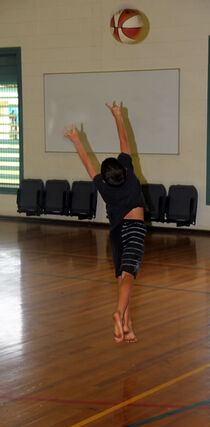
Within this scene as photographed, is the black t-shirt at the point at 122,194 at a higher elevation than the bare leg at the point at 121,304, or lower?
higher

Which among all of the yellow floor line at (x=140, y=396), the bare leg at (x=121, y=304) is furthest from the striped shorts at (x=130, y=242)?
the yellow floor line at (x=140, y=396)

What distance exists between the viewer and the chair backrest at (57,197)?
12.7 metres

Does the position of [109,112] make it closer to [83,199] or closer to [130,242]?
[83,199]

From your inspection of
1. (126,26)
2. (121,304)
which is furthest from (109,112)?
(121,304)

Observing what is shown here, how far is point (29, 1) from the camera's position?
1314 cm

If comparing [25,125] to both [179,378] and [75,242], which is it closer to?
[75,242]

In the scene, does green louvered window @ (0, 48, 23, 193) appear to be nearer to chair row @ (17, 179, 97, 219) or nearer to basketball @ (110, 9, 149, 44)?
chair row @ (17, 179, 97, 219)

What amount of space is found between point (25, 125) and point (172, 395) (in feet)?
32.4

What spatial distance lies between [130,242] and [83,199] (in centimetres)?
727

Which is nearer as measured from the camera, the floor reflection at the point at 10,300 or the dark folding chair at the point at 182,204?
the floor reflection at the point at 10,300

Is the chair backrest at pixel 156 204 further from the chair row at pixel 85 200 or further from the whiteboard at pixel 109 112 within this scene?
the whiteboard at pixel 109 112

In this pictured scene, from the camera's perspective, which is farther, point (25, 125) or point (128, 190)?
point (25, 125)

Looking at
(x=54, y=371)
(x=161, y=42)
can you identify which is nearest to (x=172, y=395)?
(x=54, y=371)

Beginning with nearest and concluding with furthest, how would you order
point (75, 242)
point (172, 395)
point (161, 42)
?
1. point (172, 395)
2. point (75, 242)
3. point (161, 42)
